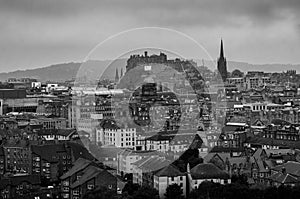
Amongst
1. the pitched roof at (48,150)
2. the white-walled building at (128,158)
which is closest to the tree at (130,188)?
the white-walled building at (128,158)

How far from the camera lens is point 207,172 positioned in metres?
9.34

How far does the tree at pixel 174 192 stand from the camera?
8.87 m

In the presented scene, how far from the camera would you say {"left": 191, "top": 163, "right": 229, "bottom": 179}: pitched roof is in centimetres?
925

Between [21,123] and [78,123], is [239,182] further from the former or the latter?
[21,123]

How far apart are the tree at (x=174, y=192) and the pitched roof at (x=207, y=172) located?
34 centimetres

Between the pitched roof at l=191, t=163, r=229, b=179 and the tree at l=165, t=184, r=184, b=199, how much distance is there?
34 centimetres

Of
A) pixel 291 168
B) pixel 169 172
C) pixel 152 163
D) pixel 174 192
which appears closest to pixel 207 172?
pixel 169 172

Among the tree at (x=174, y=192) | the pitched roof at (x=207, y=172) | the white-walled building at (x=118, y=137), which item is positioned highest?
the white-walled building at (x=118, y=137)

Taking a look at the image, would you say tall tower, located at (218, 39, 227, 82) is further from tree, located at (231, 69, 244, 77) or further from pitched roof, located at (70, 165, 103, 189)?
pitched roof, located at (70, 165, 103, 189)

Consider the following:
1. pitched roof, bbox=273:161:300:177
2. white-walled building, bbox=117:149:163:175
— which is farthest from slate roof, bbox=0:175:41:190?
pitched roof, bbox=273:161:300:177

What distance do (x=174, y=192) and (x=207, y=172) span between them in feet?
2.20

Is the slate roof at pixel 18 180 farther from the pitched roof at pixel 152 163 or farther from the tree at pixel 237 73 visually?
the tree at pixel 237 73

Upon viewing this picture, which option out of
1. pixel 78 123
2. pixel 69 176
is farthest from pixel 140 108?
A: pixel 69 176

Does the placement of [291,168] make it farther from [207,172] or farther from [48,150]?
[48,150]
